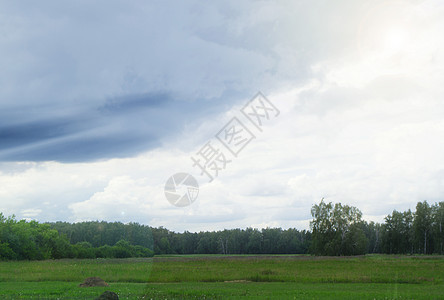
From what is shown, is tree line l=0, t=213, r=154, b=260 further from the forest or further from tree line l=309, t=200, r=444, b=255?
tree line l=309, t=200, r=444, b=255

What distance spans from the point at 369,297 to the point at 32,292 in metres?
24.4

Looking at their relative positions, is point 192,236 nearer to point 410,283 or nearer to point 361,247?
point 361,247

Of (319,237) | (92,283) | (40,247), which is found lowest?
(40,247)

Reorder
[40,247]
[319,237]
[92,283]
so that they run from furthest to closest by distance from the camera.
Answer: [319,237] → [40,247] → [92,283]

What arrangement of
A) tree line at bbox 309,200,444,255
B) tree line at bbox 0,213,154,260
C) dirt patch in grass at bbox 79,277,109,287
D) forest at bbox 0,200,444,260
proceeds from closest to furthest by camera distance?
dirt patch in grass at bbox 79,277,109,287 < tree line at bbox 0,213,154,260 < forest at bbox 0,200,444,260 < tree line at bbox 309,200,444,255

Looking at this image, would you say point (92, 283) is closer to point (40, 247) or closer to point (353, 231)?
point (40, 247)

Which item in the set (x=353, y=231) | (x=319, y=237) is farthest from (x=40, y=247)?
(x=353, y=231)

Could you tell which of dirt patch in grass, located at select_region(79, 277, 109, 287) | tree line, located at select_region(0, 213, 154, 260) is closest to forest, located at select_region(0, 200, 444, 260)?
tree line, located at select_region(0, 213, 154, 260)

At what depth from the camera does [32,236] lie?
4043 inches

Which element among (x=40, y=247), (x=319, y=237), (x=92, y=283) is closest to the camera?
(x=92, y=283)

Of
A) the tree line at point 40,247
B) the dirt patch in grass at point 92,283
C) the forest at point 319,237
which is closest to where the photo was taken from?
the dirt patch in grass at point 92,283

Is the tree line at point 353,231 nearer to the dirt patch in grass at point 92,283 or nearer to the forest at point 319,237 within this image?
the forest at point 319,237

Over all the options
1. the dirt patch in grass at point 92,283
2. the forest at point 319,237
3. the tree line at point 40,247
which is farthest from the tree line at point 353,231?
the dirt patch in grass at point 92,283

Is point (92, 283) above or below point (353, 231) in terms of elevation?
below
